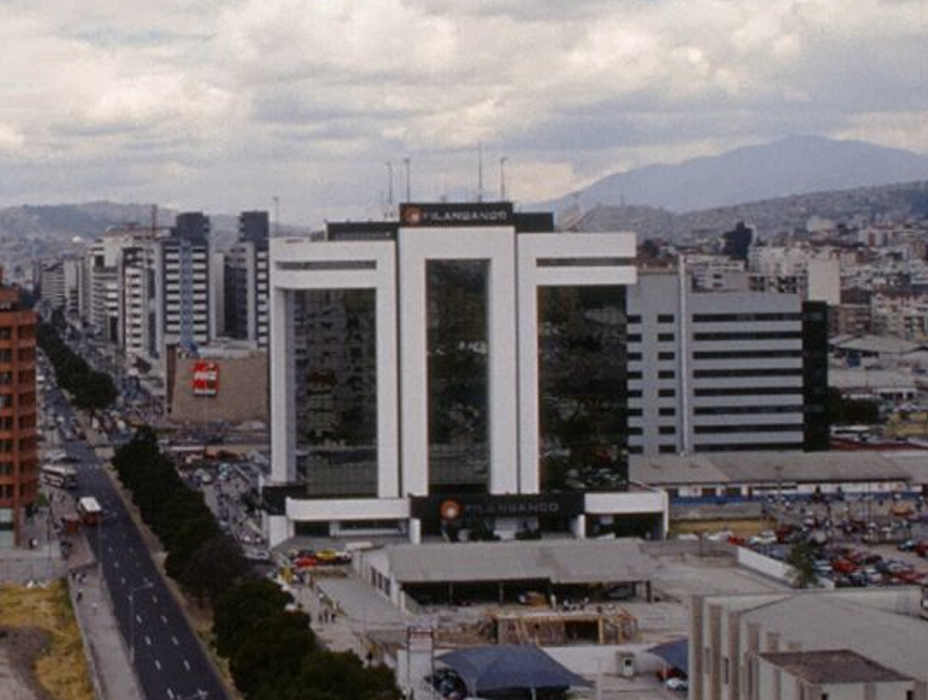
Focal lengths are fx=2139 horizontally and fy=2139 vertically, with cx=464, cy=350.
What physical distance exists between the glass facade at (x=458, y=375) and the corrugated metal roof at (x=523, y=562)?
8.01 meters

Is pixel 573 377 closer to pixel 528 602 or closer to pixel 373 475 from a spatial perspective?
pixel 373 475

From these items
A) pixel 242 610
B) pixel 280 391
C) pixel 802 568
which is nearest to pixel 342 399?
pixel 280 391

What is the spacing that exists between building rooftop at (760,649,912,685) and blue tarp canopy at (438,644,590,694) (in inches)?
412

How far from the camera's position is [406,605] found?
4166 cm

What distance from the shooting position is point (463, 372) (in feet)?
171

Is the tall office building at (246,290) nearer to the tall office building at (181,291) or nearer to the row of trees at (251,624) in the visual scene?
the tall office building at (181,291)

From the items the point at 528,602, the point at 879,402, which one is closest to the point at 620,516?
the point at 528,602

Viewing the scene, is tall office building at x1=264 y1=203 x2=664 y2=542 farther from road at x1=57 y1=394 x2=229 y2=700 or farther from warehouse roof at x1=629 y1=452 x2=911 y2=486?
warehouse roof at x1=629 y1=452 x2=911 y2=486

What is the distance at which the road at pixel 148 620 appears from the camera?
34.7 meters

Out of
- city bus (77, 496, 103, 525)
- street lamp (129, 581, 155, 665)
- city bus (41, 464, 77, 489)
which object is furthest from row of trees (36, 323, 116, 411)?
street lamp (129, 581, 155, 665)

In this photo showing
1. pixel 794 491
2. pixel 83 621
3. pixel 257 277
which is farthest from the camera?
pixel 257 277

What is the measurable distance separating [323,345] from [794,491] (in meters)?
14.9

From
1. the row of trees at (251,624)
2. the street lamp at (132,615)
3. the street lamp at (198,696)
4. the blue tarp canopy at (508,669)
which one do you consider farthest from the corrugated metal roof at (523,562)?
the street lamp at (198,696)

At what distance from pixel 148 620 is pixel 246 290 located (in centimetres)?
7986
